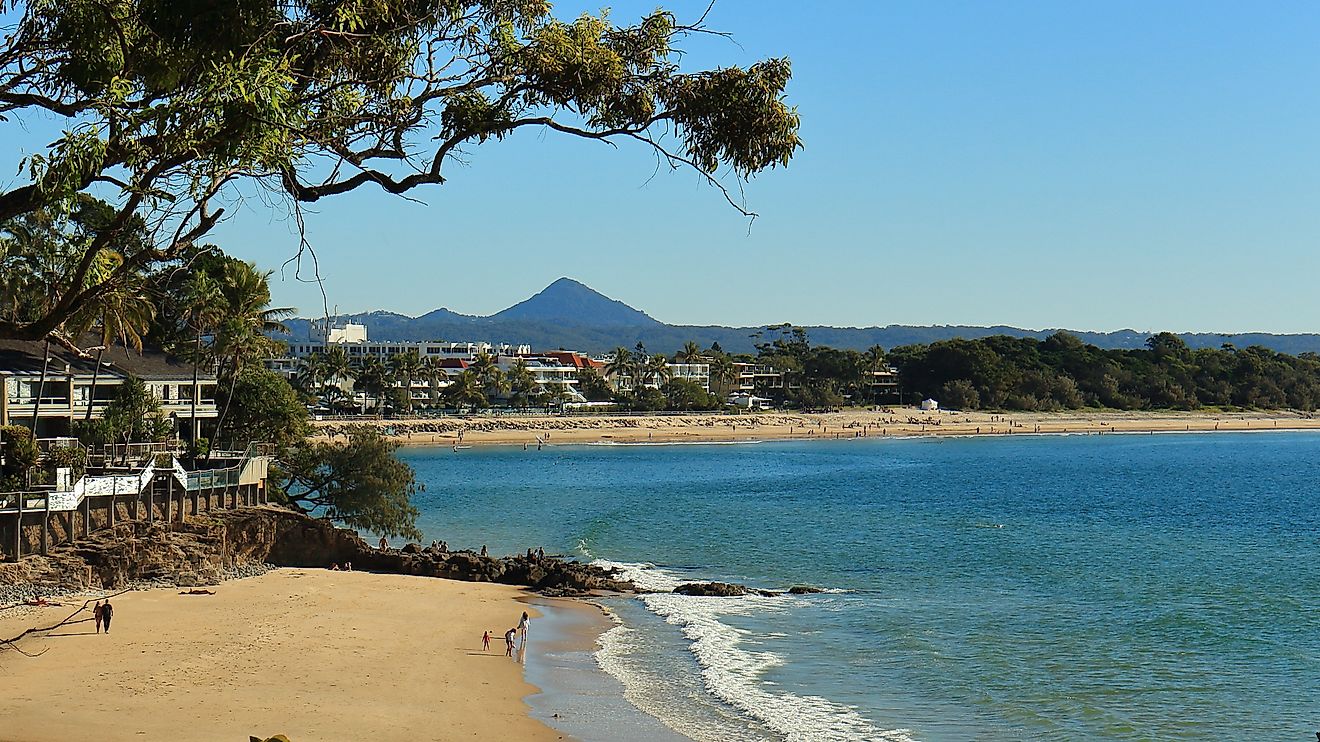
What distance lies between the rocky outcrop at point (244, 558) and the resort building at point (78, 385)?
6124 millimetres

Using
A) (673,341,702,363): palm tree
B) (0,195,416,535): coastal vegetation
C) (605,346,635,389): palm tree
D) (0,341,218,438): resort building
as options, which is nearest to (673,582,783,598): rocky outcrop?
(0,195,416,535): coastal vegetation

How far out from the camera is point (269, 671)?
73.3 ft

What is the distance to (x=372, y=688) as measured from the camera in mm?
21594

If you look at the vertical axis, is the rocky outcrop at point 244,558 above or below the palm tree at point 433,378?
below

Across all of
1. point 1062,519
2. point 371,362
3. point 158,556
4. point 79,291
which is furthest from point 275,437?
point 371,362

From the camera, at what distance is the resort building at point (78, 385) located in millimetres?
37594

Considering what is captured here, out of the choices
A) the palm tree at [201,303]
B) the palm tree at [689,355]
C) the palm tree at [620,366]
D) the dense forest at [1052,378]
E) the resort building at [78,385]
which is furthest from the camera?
the palm tree at [689,355]

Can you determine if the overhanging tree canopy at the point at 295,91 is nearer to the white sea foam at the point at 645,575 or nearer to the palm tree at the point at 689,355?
the white sea foam at the point at 645,575

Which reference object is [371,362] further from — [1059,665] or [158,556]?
[1059,665]

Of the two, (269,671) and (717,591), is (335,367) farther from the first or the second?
(269,671)

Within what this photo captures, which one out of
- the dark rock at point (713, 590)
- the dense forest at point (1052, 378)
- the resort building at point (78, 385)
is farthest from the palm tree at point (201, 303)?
the dense forest at point (1052, 378)

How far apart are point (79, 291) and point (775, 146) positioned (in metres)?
4.04

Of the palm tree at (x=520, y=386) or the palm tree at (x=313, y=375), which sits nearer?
the palm tree at (x=313, y=375)

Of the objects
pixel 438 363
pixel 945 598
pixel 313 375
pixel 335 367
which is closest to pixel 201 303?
pixel 945 598
